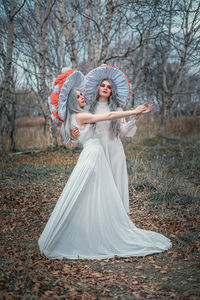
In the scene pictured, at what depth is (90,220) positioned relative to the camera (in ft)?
8.97

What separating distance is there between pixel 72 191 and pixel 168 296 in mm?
1286

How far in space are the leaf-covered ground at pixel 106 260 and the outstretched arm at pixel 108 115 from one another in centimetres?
143

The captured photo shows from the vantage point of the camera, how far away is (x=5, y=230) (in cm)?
349

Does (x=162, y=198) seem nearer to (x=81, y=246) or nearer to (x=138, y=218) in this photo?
(x=138, y=218)

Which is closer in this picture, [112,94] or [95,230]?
[95,230]

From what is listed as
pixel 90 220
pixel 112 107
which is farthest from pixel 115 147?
pixel 90 220

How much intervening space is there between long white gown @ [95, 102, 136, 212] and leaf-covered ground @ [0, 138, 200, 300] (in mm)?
860

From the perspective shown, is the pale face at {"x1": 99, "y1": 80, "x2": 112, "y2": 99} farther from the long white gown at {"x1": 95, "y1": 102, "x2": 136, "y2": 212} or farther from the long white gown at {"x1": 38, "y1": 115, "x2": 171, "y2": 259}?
the long white gown at {"x1": 38, "y1": 115, "x2": 171, "y2": 259}

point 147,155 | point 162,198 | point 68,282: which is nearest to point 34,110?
point 147,155

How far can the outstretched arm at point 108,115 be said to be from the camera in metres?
2.62

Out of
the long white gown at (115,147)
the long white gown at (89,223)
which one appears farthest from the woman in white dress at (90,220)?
the long white gown at (115,147)

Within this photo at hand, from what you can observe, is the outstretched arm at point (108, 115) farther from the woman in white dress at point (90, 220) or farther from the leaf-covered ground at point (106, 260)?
the leaf-covered ground at point (106, 260)

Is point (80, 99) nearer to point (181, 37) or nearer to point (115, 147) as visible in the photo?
point (115, 147)

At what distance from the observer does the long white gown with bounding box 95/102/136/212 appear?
313 centimetres
